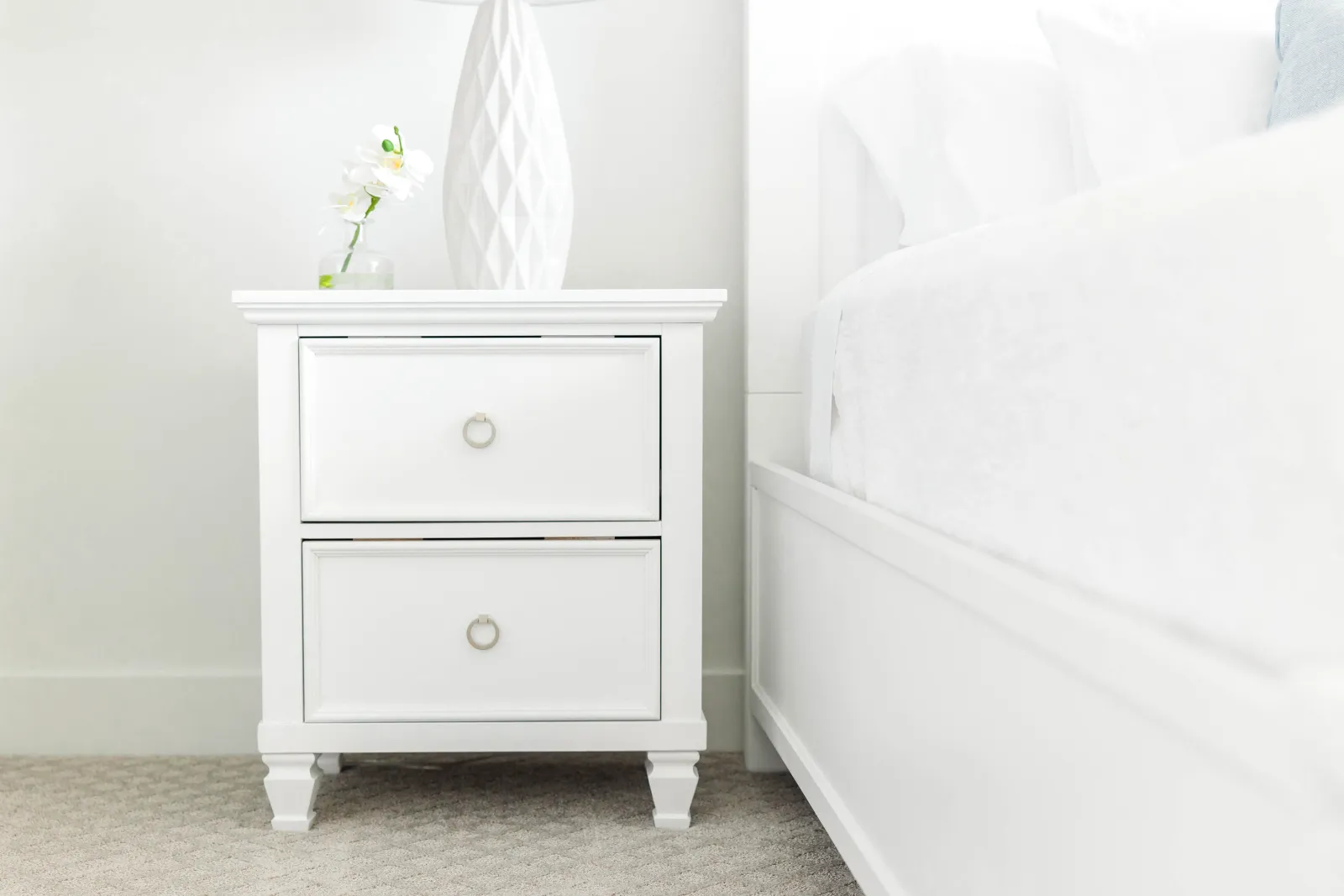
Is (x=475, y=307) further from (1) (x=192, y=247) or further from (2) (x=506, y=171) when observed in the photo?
(1) (x=192, y=247)

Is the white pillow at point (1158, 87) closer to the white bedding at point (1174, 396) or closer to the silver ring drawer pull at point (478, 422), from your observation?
the white bedding at point (1174, 396)

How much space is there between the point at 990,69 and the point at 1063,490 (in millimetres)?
902

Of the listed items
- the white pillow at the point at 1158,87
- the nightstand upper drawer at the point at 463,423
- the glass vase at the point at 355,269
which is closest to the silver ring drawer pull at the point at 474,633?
the nightstand upper drawer at the point at 463,423

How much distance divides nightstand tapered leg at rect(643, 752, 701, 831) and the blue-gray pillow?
3.01 ft

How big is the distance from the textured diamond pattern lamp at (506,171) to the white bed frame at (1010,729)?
41 cm

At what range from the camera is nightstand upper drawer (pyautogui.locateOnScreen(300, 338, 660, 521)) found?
114cm

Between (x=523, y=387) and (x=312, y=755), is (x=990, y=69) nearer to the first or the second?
(x=523, y=387)

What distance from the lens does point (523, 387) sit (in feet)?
3.75

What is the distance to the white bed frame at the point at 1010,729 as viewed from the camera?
335 mm

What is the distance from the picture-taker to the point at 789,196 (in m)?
1.43

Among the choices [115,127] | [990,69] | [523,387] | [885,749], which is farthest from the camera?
[115,127]

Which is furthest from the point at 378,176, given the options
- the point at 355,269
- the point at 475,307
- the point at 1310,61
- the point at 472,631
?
the point at 1310,61

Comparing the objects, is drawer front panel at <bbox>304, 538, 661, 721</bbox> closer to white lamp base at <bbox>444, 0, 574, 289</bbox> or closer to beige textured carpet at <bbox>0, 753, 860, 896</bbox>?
beige textured carpet at <bbox>0, 753, 860, 896</bbox>

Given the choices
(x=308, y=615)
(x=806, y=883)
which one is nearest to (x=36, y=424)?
(x=308, y=615)
